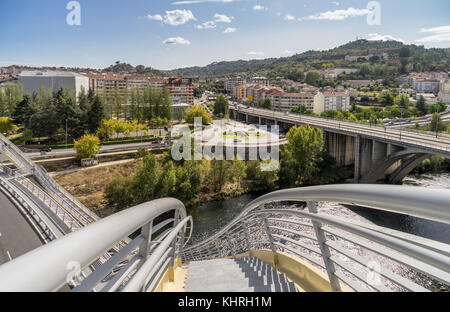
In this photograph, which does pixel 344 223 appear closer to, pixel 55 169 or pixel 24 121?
pixel 55 169

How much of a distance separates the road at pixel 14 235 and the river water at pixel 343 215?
637 cm

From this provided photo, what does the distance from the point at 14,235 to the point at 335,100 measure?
4550 centimetres

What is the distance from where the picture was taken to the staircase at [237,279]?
2.01m

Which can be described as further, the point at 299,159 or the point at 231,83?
the point at 231,83

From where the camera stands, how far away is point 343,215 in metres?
12.4

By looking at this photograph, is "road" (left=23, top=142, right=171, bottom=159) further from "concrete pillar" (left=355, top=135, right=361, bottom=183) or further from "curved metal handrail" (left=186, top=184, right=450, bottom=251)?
"curved metal handrail" (left=186, top=184, right=450, bottom=251)

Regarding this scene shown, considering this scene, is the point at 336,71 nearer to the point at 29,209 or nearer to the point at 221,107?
the point at 221,107

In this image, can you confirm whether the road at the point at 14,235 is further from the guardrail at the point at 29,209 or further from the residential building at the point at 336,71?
the residential building at the point at 336,71

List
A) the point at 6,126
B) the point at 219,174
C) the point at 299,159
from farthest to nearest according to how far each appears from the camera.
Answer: the point at 6,126, the point at 299,159, the point at 219,174

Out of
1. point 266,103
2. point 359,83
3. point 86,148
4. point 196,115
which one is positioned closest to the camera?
point 86,148

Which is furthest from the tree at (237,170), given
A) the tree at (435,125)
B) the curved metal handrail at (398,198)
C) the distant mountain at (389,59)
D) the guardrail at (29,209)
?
the distant mountain at (389,59)

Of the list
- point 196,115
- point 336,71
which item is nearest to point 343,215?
point 196,115

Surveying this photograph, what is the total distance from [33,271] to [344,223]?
947mm

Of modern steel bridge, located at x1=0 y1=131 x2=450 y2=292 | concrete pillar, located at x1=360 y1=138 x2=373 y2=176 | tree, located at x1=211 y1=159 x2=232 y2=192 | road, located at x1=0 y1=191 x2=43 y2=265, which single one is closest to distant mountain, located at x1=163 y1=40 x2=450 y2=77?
concrete pillar, located at x1=360 y1=138 x2=373 y2=176
